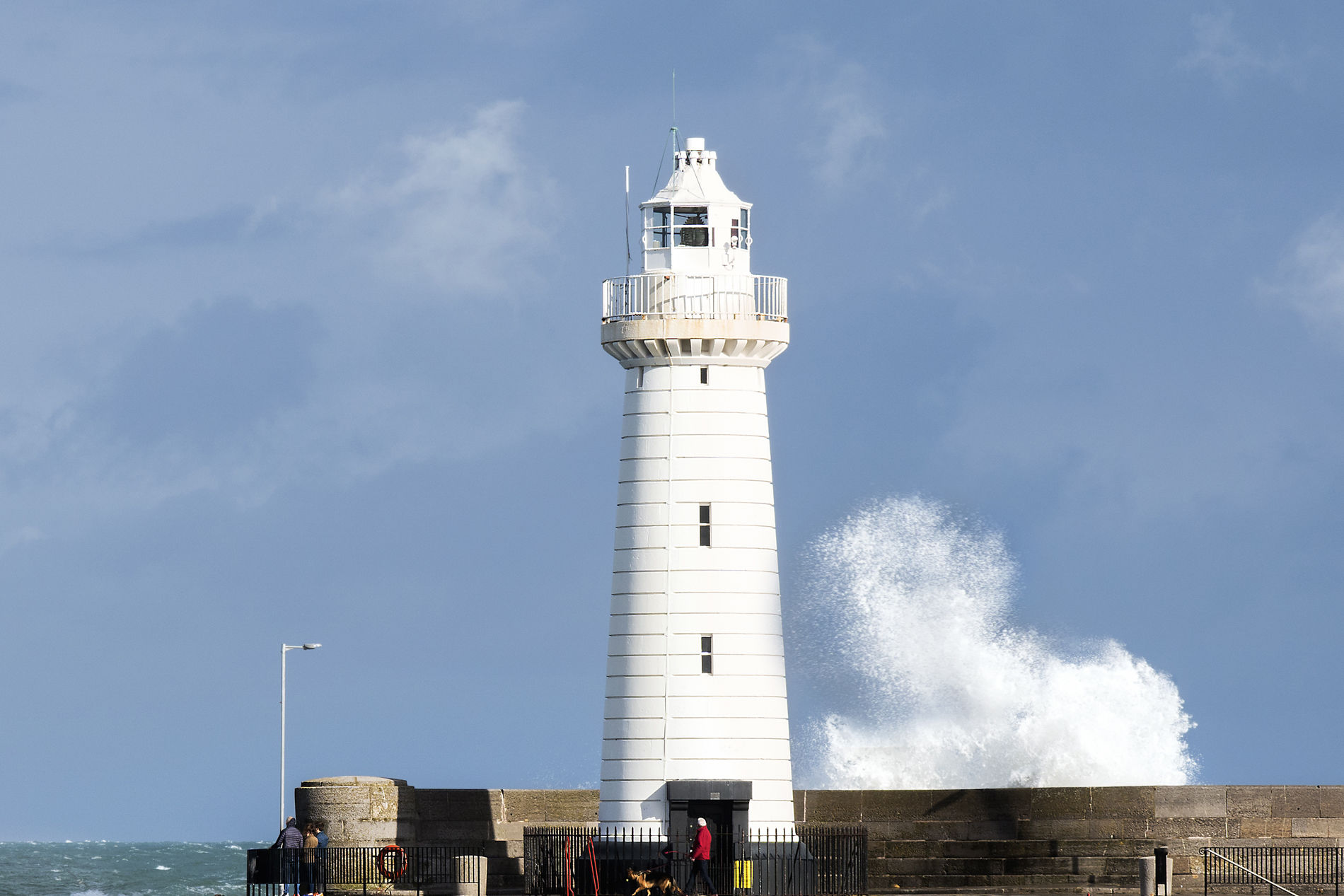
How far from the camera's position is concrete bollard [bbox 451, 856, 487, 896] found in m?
34.8

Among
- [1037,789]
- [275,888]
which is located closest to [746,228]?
[1037,789]

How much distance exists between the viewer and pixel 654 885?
30.3m

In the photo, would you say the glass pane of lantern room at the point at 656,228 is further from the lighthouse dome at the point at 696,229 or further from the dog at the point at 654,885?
the dog at the point at 654,885

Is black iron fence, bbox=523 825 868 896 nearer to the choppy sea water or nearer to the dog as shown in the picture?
the dog

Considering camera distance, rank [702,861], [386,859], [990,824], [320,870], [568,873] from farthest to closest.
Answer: [990,824]
[386,859]
[320,870]
[568,873]
[702,861]

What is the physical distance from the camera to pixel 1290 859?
118 ft

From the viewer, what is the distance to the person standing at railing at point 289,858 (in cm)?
3516

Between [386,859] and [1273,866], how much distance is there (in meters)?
13.6

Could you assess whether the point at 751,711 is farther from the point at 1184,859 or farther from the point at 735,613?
the point at 1184,859

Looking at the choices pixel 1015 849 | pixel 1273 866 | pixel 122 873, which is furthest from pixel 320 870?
pixel 122 873

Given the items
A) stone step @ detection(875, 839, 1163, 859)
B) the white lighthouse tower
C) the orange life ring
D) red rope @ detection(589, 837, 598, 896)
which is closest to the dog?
red rope @ detection(589, 837, 598, 896)

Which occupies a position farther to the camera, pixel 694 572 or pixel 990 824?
pixel 990 824

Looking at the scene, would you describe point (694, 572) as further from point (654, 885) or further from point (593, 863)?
point (654, 885)

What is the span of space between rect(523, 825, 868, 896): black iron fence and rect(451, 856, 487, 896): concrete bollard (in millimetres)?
802
